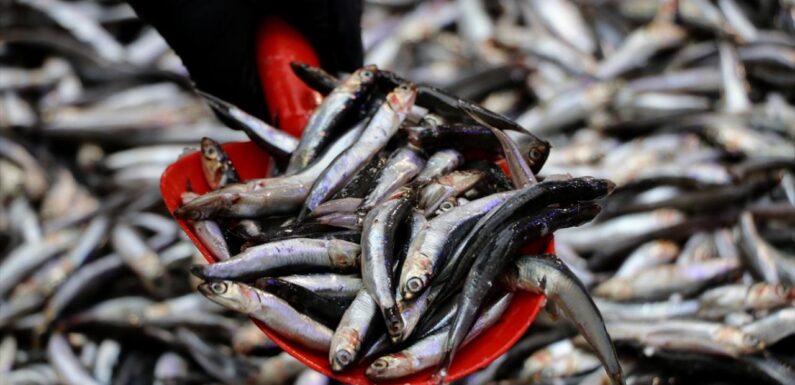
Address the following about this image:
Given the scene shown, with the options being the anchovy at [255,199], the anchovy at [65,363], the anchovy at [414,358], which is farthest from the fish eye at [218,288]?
the anchovy at [65,363]

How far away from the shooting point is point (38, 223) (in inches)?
165

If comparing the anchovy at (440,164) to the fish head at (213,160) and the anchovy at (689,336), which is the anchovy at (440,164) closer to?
the fish head at (213,160)

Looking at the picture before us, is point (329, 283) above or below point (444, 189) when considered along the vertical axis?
below

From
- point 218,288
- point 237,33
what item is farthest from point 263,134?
point 218,288

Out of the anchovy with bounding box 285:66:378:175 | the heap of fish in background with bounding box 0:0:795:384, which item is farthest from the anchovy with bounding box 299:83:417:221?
the heap of fish in background with bounding box 0:0:795:384

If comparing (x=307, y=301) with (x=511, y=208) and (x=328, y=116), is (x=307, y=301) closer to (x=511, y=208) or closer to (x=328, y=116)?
(x=511, y=208)

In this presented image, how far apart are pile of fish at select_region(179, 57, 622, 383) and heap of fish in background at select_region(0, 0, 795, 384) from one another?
3.31 ft

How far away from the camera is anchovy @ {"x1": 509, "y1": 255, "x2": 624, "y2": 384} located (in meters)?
2.08

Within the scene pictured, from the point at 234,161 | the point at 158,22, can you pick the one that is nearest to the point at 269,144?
the point at 234,161

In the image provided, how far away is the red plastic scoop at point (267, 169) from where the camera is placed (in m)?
2.18

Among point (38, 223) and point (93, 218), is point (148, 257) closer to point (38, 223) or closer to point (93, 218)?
point (93, 218)

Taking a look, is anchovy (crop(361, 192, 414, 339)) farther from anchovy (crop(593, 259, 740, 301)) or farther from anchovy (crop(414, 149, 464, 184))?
anchovy (crop(593, 259, 740, 301))

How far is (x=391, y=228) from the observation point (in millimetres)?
2215

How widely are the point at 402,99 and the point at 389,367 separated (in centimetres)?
87
